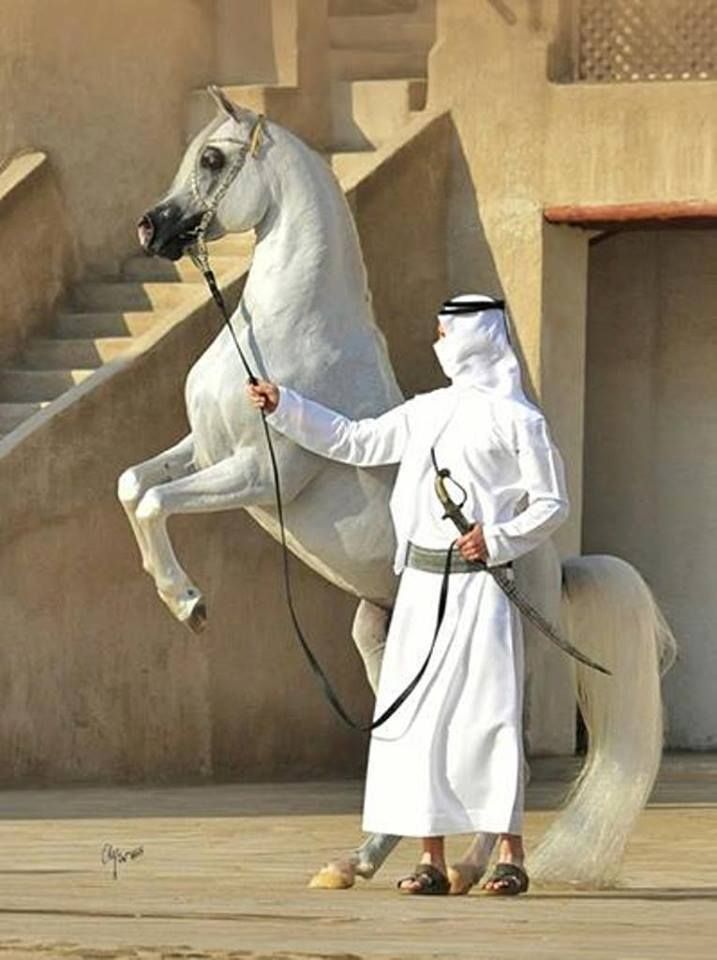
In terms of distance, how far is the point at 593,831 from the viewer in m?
12.2

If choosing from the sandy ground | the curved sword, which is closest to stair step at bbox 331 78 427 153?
the sandy ground

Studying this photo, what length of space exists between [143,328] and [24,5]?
5.83 ft

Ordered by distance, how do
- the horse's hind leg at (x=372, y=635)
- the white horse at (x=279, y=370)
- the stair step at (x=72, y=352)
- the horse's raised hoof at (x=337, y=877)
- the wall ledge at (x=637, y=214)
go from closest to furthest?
the horse's raised hoof at (x=337, y=877) → the horse's hind leg at (x=372, y=635) → the white horse at (x=279, y=370) → the wall ledge at (x=637, y=214) → the stair step at (x=72, y=352)

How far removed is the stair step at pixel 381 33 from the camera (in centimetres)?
2017

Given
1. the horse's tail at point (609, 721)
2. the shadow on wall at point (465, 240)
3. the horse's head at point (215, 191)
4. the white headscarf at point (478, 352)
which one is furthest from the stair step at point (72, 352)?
the white headscarf at point (478, 352)

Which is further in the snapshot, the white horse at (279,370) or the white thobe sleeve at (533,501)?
the white horse at (279,370)

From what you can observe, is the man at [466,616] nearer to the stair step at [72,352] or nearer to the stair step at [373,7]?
the stair step at [72,352]

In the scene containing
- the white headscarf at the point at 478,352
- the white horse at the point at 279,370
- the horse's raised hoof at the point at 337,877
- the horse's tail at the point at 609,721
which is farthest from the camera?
the white horse at the point at 279,370

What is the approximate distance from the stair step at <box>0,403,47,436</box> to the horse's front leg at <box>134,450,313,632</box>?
12.3ft

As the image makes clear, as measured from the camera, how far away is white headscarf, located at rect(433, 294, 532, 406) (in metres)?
11.6

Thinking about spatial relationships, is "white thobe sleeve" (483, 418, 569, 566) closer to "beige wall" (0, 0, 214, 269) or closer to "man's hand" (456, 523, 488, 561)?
"man's hand" (456, 523, 488, 561)

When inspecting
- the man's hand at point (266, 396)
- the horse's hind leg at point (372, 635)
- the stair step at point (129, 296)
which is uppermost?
the man's hand at point (266, 396)

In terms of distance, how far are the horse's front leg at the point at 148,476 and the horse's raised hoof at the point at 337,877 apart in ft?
8.09

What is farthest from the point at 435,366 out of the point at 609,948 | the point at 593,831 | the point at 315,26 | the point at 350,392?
the point at 609,948
